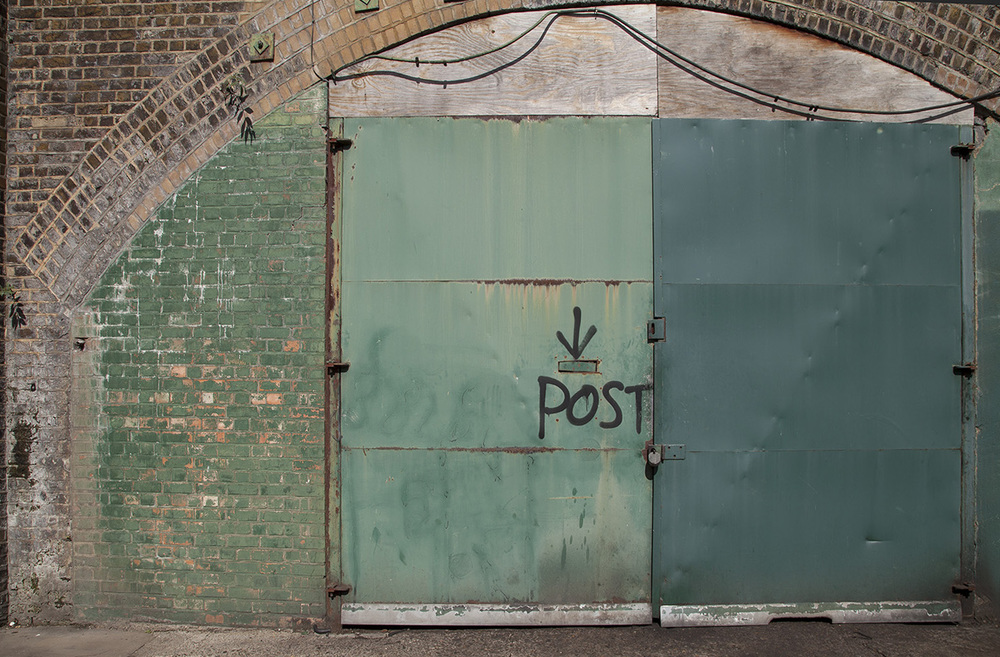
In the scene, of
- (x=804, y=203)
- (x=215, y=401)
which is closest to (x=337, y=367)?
(x=215, y=401)

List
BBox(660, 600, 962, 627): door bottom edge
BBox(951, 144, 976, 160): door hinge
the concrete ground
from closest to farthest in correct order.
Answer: the concrete ground → BBox(660, 600, 962, 627): door bottom edge → BBox(951, 144, 976, 160): door hinge

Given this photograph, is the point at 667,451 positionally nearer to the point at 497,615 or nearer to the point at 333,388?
the point at 497,615

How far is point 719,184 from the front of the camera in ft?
13.5

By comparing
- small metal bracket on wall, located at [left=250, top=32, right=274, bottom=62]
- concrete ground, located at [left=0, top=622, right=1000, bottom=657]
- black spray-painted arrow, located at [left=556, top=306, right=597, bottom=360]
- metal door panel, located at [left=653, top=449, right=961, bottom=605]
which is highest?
small metal bracket on wall, located at [left=250, top=32, right=274, bottom=62]

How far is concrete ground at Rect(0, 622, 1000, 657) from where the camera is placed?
12.4 feet

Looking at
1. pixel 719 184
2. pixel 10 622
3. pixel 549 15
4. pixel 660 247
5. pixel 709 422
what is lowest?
pixel 10 622

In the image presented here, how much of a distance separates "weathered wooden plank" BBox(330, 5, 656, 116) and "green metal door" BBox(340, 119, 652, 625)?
20 cm

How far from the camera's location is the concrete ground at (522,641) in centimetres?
378

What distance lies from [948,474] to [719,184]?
2605mm

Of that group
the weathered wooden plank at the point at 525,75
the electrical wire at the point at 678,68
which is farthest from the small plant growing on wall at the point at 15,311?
the electrical wire at the point at 678,68

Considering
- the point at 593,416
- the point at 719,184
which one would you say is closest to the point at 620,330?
the point at 593,416

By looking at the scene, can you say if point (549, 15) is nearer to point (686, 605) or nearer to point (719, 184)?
point (719, 184)

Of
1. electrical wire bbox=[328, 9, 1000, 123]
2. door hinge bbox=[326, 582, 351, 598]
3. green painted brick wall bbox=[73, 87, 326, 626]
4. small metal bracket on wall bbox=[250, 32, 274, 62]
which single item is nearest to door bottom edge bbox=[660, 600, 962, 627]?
door hinge bbox=[326, 582, 351, 598]

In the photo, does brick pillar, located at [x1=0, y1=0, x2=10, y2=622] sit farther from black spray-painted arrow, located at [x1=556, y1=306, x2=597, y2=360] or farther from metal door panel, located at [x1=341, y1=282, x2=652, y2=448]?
black spray-painted arrow, located at [x1=556, y1=306, x2=597, y2=360]
